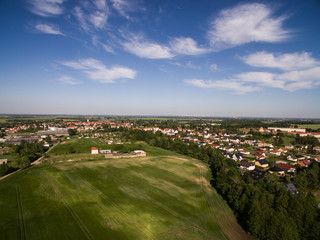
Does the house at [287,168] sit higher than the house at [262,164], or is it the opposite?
the house at [287,168]

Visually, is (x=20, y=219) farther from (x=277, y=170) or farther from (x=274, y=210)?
(x=277, y=170)

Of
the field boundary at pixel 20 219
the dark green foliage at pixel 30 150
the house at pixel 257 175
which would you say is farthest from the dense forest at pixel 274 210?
the dark green foliage at pixel 30 150

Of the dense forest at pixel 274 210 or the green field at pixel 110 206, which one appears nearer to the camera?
the dense forest at pixel 274 210

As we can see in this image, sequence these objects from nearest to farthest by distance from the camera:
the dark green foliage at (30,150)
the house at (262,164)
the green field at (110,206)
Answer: the green field at (110,206) < the house at (262,164) < the dark green foliage at (30,150)

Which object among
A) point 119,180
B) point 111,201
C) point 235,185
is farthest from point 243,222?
point 119,180

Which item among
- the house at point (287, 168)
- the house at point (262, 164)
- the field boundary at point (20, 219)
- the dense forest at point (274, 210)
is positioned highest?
the dense forest at point (274, 210)

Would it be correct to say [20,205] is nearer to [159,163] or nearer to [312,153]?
[159,163]

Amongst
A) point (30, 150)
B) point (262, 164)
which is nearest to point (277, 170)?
point (262, 164)

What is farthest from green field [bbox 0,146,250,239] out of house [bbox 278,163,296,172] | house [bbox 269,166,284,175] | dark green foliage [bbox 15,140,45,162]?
house [bbox 278,163,296,172]

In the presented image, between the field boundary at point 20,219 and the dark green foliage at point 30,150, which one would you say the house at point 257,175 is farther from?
the dark green foliage at point 30,150

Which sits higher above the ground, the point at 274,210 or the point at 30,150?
the point at 274,210
